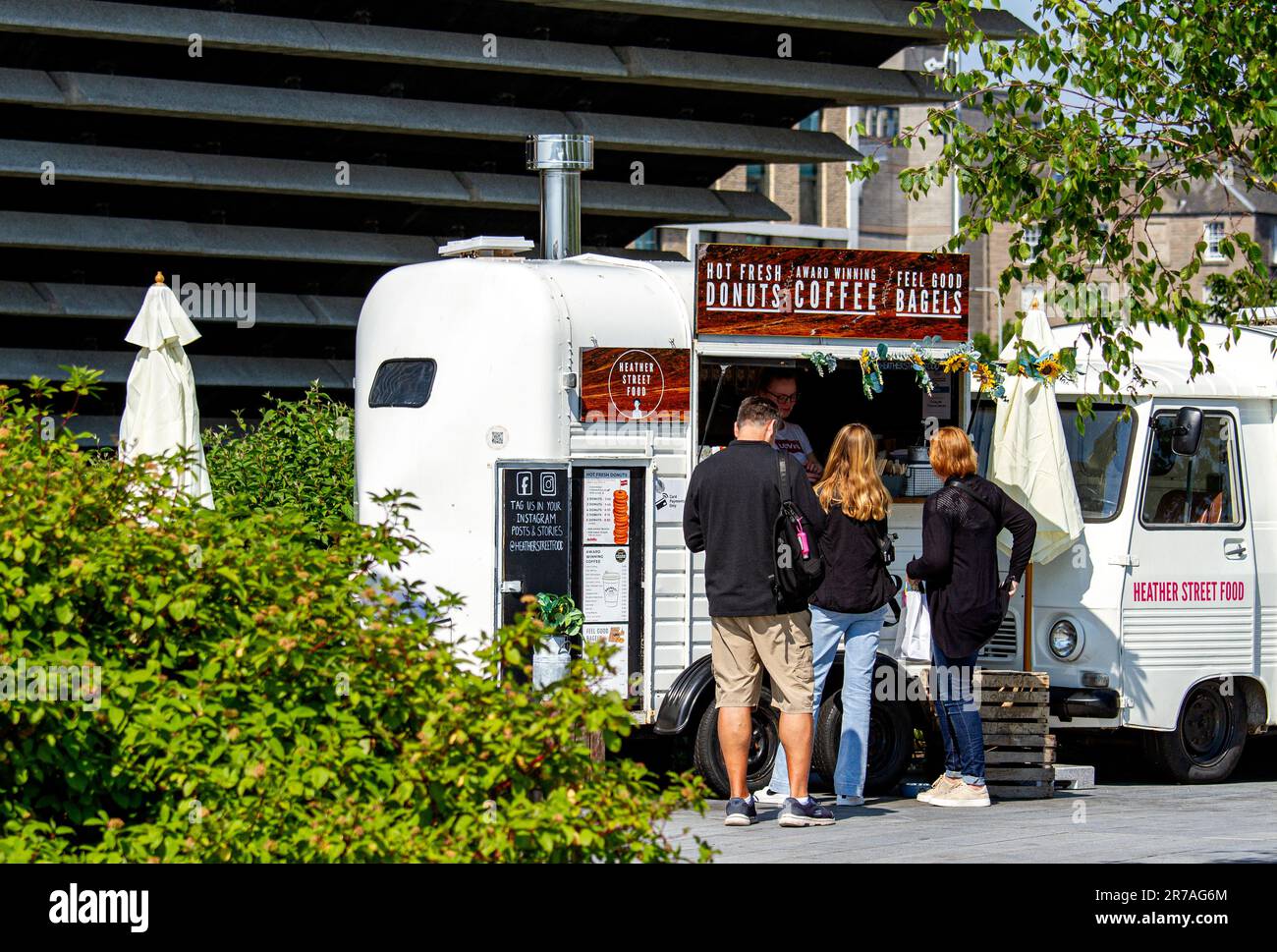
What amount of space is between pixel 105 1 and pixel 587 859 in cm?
1543

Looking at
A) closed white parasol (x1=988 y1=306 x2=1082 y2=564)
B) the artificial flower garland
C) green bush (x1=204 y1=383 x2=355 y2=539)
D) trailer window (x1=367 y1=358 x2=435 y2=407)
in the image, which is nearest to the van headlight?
closed white parasol (x1=988 y1=306 x2=1082 y2=564)

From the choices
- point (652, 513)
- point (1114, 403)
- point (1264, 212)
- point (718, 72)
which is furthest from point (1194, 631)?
point (1264, 212)

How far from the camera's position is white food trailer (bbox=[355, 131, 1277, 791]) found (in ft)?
34.0

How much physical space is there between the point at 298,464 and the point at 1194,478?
6753 millimetres

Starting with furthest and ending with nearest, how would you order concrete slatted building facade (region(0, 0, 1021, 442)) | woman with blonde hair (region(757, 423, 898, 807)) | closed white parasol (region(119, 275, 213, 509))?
concrete slatted building facade (region(0, 0, 1021, 442))
closed white parasol (region(119, 275, 213, 509))
woman with blonde hair (region(757, 423, 898, 807))

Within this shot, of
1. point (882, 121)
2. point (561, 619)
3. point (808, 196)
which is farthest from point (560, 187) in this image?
point (882, 121)

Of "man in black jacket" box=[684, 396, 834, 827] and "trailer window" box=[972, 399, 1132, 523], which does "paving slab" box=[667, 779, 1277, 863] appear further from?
"trailer window" box=[972, 399, 1132, 523]

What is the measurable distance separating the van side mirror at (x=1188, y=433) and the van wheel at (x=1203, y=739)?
1.44 m

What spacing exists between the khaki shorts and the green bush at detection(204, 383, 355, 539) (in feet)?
19.0

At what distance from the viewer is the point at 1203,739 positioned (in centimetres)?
1198

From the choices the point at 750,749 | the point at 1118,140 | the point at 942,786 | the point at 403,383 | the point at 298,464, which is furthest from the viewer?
the point at 298,464

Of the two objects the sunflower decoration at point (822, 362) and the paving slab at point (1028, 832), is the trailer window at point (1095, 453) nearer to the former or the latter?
the sunflower decoration at point (822, 362)

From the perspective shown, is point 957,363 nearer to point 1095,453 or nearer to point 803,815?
point 1095,453

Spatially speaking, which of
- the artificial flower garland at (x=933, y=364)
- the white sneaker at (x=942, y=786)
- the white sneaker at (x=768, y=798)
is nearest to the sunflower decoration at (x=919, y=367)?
the artificial flower garland at (x=933, y=364)
